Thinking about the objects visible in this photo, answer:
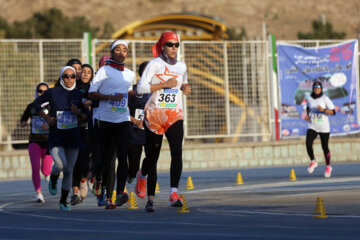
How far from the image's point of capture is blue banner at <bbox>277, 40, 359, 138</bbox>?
2645 cm

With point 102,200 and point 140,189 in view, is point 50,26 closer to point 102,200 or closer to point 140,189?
point 140,189


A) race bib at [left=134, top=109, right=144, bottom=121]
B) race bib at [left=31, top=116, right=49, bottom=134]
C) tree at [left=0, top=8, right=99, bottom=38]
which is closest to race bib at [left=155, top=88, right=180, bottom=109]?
race bib at [left=134, top=109, right=144, bottom=121]

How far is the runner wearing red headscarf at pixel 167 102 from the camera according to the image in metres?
11.9

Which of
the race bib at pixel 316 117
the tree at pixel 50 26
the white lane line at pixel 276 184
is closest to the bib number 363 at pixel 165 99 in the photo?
the white lane line at pixel 276 184

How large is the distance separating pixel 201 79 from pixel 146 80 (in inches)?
541

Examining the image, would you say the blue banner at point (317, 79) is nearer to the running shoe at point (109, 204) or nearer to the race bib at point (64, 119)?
the race bib at point (64, 119)

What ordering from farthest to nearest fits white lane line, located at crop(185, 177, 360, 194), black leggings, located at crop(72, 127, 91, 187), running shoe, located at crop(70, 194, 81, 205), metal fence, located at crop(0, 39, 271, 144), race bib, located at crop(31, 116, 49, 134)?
metal fence, located at crop(0, 39, 271, 144) → white lane line, located at crop(185, 177, 360, 194) → race bib, located at crop(31, 116, 49, 134) → black leggings, located at crop(72, 127, 91, 187) → running shoe, located at crop(70, 194, 81, 205)

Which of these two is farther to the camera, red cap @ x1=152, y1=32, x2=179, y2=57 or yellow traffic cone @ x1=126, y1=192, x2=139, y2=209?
yellow traffic cone @ x1=126, y1=192, x2=139, y2=209

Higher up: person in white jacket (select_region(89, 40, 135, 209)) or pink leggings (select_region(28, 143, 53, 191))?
person in white jacket (select_region(89, 40, 135, 209))

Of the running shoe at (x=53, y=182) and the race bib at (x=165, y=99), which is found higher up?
the race bib at (x=165, y=99)

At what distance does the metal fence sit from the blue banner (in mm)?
534

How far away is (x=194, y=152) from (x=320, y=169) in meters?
4.23

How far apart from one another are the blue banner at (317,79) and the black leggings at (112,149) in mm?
14323

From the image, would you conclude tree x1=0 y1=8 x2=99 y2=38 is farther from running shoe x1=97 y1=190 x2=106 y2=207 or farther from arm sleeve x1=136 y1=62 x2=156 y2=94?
arm sleeve x1=136 y1=62 x2=156 y2=94
